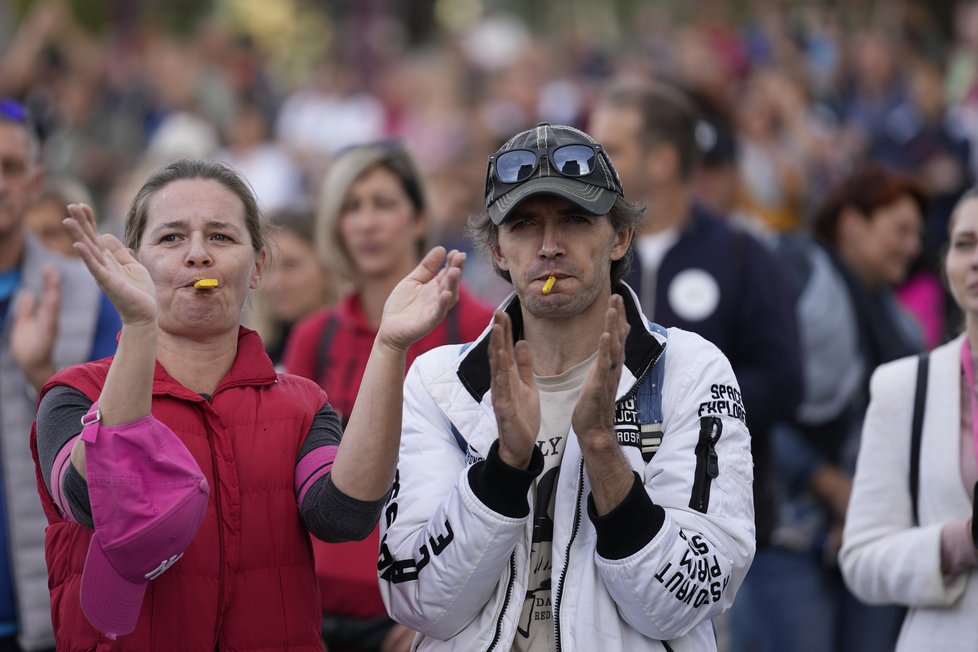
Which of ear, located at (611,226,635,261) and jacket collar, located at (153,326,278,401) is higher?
ear, located at (611,226,635,261)

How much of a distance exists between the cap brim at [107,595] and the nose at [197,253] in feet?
2.39

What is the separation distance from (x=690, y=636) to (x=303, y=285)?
13.3 ft

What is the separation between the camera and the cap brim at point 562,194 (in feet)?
11.5

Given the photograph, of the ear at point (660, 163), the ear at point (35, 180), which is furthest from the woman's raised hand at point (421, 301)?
the ear at point (660, 163)

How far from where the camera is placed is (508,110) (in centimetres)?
1483

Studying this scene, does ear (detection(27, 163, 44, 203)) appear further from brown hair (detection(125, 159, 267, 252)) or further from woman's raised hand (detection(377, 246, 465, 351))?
woman's raised hand (detection(377, 246, 465, 351))

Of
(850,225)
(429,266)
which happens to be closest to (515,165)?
(429,266)

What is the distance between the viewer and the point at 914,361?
4559mm

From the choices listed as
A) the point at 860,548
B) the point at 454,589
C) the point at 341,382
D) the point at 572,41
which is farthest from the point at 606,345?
the point at 572,41

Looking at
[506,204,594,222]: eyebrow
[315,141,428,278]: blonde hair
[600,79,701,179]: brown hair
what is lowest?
[506,204,594,222]: eyebrow

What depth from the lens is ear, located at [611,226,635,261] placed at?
3.74 m

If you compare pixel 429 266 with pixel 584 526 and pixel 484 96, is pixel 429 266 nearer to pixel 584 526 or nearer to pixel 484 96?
pixel 584 526

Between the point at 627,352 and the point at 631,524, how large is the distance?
51 cm

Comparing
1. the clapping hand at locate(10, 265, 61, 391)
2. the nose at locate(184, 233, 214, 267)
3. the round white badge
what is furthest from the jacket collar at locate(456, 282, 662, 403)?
the round white badge
